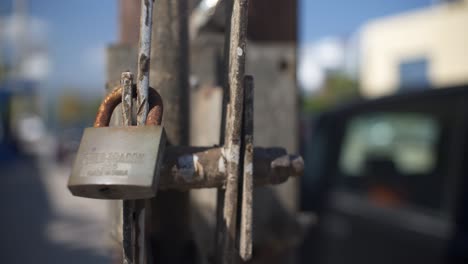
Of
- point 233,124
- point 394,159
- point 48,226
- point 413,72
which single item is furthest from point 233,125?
point 413,72

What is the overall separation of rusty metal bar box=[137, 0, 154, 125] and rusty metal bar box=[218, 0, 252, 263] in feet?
0.32

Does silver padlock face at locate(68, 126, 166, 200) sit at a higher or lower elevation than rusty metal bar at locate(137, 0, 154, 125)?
lower

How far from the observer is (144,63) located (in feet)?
1.78

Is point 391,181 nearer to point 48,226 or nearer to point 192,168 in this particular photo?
point 192,168

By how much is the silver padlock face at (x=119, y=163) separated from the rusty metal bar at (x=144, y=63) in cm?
2

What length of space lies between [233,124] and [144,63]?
0.41 ft

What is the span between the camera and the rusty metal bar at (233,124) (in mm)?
552

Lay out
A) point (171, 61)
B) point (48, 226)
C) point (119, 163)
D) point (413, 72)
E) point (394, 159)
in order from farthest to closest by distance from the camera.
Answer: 1. point (413, 72)
2. point (48, 226)
3. point (394, 159)
4. point (171, 61)
5. point (119, 163)

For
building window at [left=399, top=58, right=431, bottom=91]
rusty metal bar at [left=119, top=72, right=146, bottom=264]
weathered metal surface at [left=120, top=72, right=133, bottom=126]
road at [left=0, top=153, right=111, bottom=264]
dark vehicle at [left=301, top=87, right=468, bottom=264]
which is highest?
building window at [left=399, top=58, right=431, bottom=91]

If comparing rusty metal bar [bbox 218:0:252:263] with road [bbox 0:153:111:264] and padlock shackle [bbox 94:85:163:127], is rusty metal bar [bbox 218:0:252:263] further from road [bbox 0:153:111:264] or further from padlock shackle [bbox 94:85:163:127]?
road [bbox 0:153:111:264]

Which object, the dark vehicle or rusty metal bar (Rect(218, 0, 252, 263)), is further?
the dark vehicle

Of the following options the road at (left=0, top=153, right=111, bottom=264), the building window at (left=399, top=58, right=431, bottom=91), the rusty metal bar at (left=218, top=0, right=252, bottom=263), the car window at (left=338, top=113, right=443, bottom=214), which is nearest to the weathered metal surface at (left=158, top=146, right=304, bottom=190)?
the rusty metal bar at (left=218, top=0, right=252, bottom=263)

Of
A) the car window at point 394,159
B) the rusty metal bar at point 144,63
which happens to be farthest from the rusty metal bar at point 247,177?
the car window at point 394,159

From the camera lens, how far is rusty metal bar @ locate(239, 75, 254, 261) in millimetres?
575
